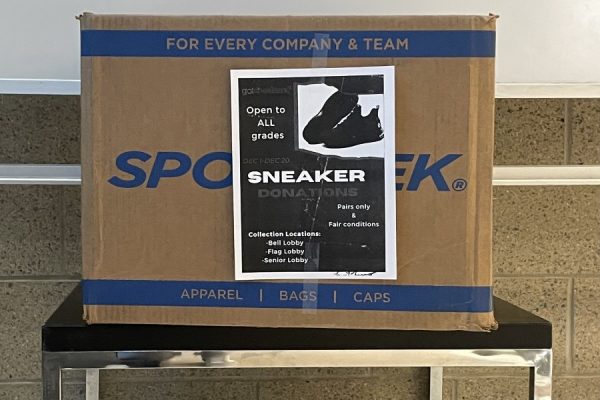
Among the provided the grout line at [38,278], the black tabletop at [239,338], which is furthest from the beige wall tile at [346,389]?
the black tabletop at [239,338]

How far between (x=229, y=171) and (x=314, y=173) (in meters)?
0.09

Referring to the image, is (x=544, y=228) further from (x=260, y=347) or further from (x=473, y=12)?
(x=260, y=347)

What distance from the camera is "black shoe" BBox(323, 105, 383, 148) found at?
2.62 ft

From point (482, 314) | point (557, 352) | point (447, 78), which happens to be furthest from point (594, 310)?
point (447, 78)

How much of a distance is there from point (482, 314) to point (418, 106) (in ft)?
0.79

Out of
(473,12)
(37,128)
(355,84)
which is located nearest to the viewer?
(355,84)

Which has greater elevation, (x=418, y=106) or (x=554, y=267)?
(x=418, y=106)

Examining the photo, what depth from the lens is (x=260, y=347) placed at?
0.83m

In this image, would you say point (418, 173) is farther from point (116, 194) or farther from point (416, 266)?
point (116, 194)

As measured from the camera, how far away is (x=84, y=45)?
2.63 ft

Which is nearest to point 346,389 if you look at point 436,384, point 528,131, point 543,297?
point 436,384

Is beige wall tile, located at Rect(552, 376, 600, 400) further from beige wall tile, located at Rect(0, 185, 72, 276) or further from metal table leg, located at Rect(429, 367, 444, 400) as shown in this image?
beige wall tile, located at Rect(0, 185, 72, 276)

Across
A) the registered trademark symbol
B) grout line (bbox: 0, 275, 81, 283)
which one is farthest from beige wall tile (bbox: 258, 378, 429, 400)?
the registered trademark symbol

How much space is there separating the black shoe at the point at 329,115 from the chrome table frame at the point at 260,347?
219 millimetres
